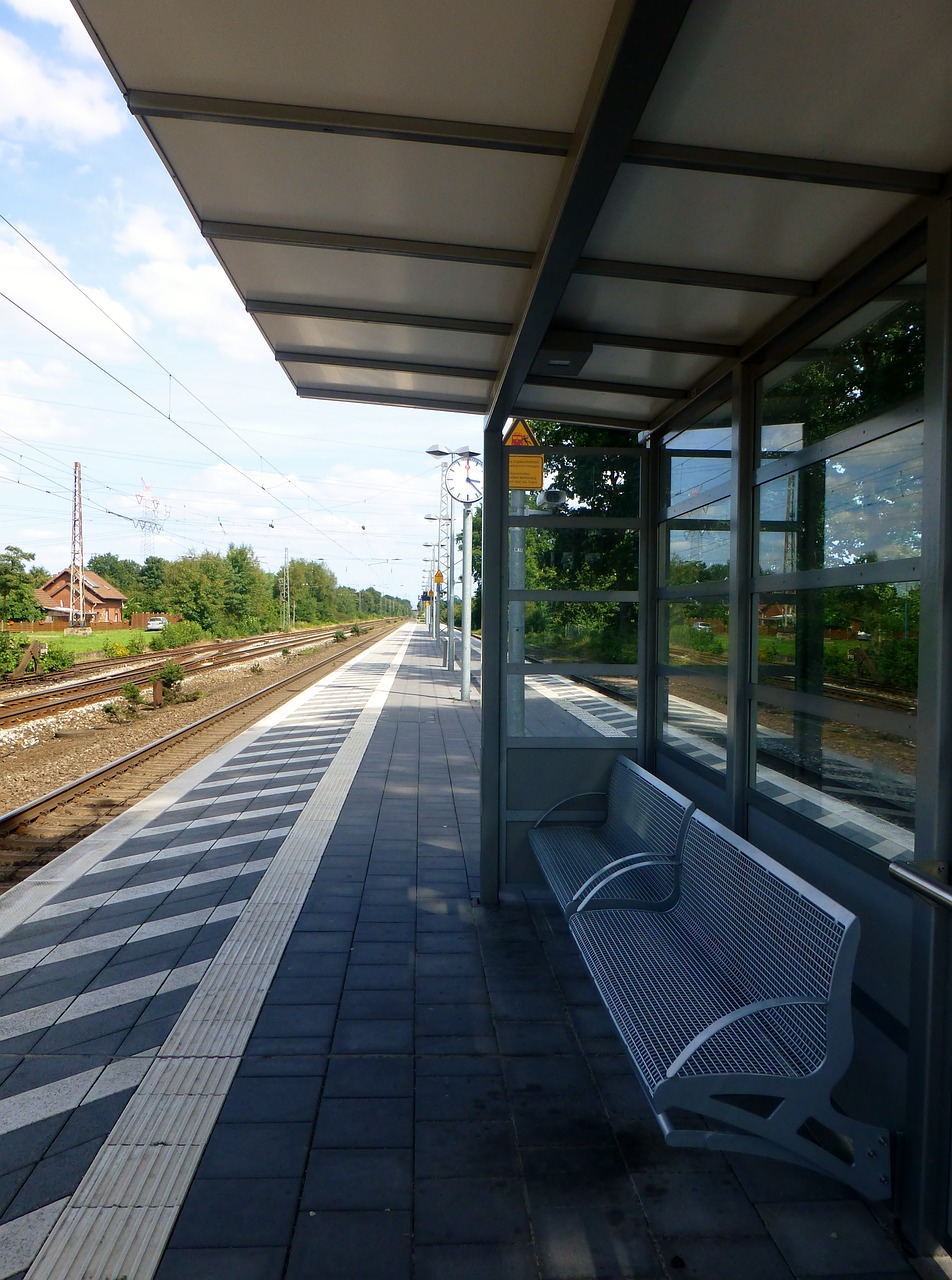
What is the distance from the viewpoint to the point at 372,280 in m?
3.92

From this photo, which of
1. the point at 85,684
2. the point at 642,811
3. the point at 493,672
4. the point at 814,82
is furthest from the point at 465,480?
the point at 814,82

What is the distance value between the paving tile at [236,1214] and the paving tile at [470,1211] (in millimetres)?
387

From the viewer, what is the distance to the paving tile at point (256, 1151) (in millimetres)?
2793

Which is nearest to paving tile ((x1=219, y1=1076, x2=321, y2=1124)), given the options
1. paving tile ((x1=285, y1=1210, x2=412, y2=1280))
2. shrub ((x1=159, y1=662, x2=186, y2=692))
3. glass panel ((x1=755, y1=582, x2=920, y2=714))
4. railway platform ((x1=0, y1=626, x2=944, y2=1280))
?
railway platform ((x1=0, y1=626, x2=944, y2=1280))

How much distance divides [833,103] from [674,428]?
2744 millimetres

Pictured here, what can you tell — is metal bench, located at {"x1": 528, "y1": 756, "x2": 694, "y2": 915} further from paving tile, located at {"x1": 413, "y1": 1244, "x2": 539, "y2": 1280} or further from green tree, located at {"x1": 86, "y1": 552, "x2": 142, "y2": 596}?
green tree, located at {"x1": 86, "y1": 552, "x2": 142, "y2": 596}

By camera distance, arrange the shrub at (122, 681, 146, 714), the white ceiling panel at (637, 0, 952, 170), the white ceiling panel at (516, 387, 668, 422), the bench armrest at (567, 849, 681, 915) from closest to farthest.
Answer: the white ceiling panel at (637, 0, 952, 170), the bench armrest at (567, 849, 681, 915), the white ceiling panel at (516, 387, 668, 422), the shrub at (122, 681, 146, 714)

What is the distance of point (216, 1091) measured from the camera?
3.26m

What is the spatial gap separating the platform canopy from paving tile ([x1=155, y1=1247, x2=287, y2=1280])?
3.10m

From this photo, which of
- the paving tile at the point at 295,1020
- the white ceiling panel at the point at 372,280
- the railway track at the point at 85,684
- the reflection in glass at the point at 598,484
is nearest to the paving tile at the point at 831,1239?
the paving tile at the point at 295,1020

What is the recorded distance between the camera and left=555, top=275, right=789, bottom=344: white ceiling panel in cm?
366

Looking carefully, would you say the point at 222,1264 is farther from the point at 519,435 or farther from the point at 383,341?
the point at 519,435

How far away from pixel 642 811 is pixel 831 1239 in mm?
2310

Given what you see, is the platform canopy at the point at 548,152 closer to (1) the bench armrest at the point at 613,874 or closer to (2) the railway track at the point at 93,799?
(1) the bench armrest at the point at 613,874
